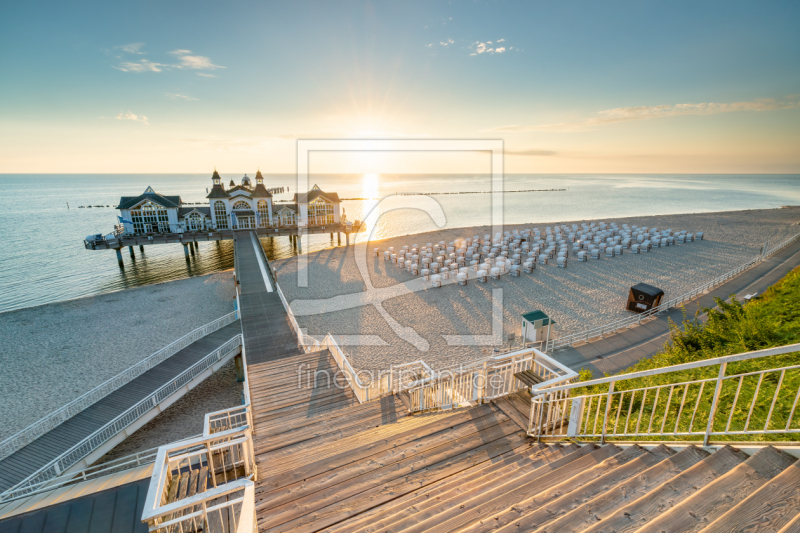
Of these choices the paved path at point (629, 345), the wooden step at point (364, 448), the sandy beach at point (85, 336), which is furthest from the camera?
the sandy beach at point (85, 336)

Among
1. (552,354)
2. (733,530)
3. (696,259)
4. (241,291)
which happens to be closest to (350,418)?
(733,530)

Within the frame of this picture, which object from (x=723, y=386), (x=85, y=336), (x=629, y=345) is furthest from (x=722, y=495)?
(x=85, y=336)

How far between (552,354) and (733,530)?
10462 millimetres

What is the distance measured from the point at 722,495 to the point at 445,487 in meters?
2.37

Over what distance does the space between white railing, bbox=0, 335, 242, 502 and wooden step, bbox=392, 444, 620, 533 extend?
943 centimetres

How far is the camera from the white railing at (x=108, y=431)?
327 inches

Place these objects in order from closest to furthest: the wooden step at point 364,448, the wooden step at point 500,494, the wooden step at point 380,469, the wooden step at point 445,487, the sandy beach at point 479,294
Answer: the wooden step at point 500,494
the wooden step at point 445,487
the wooden step at point 380,469
the wooden step at point 364,448
the sandy beach at point 479,294

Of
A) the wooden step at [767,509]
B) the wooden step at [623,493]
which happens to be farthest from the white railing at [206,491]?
the wooden step at [767,509]

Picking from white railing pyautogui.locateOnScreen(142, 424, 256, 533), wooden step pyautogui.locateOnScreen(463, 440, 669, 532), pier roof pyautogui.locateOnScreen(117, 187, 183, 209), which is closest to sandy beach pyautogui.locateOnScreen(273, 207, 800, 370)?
white railing pyautogui.locateOnScreen(142, 424, 256, 533)

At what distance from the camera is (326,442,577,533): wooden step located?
10.7 ft

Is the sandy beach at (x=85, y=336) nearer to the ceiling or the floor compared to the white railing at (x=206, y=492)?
nearer to the floor

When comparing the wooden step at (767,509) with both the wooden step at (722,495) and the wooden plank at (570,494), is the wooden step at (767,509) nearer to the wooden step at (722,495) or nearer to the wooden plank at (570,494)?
the wooden step at (722,495)

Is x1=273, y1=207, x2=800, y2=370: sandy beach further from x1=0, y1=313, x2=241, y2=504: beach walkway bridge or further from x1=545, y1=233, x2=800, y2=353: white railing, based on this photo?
x1=0, y1=313, x2=241, y2=504: beach walkway bridge

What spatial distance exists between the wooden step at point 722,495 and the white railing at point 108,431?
37.0 feet
